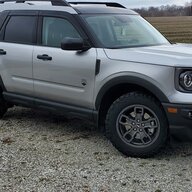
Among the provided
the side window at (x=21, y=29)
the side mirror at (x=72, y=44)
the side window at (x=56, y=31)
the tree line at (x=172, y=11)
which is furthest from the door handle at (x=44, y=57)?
the tree line at (x=172, y=11)

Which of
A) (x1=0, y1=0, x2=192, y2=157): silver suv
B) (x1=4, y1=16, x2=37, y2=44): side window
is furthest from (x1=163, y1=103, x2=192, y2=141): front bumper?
(x1=4, y1=16, x2=37, y2=44): side window

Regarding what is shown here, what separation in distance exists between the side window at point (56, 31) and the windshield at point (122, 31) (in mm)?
249

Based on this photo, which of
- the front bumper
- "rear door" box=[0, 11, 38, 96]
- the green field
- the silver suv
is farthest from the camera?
the green field

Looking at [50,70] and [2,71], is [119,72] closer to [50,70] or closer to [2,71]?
[50,70]

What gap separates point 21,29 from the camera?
6262 mm

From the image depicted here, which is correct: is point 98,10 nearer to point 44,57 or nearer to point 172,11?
point 44,57

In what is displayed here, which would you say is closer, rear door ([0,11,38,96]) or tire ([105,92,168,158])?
tire ([105,92,168,158])

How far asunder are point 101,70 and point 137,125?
2.47ft

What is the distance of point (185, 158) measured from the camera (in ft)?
16.5

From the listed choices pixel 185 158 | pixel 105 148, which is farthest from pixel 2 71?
pixel 185 158

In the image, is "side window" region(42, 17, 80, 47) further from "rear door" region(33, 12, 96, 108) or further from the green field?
the green field

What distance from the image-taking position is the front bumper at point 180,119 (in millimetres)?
4512

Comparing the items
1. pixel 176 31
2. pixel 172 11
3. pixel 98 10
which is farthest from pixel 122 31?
pixel 172 11

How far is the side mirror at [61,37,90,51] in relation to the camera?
5211mm
